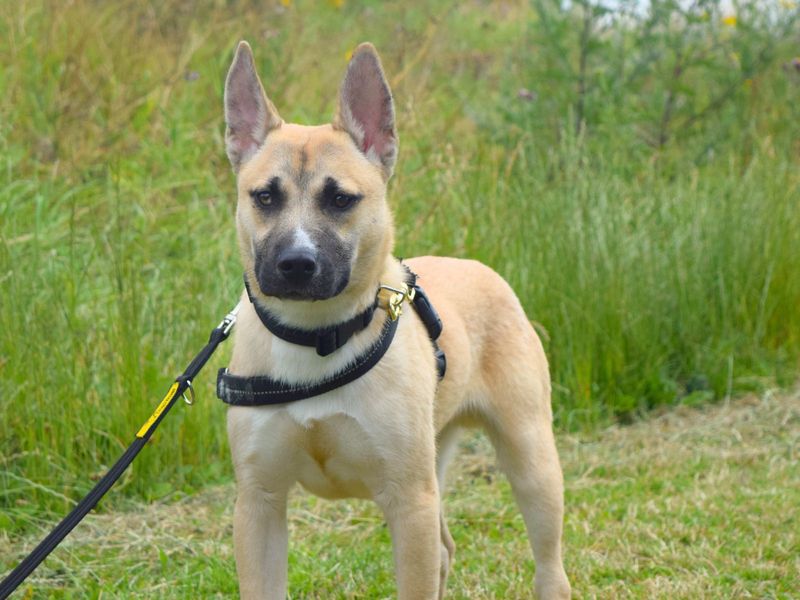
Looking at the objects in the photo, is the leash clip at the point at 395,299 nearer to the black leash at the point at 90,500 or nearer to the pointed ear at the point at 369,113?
the pointed ear at the point at 369,113

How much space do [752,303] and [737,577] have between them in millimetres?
3300

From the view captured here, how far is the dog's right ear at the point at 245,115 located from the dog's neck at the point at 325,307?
0.59m

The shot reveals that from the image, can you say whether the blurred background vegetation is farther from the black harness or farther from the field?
the black harness

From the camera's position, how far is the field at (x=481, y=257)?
16.2 feet

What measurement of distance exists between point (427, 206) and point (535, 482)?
12.9ft

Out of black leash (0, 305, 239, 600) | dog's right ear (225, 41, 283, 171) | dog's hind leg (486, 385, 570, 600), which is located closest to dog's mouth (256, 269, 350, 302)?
black leash (0, 305, 239, 600)

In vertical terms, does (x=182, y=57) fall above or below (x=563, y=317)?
above

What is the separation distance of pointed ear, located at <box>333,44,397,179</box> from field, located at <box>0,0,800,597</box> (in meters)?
1.82

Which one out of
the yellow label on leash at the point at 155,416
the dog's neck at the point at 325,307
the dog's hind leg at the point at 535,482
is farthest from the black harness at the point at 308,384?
the dog's hind leg at the point at 535,482

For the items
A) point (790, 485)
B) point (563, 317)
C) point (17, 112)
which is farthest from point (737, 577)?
point (17, 112)

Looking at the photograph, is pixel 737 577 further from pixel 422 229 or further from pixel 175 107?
pixel 175 107

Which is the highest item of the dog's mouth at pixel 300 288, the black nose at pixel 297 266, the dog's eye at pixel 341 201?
the dog's eye at pixel 341 201

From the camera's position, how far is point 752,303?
7332 millimetres

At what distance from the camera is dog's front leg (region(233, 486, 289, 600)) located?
11.0 ft
